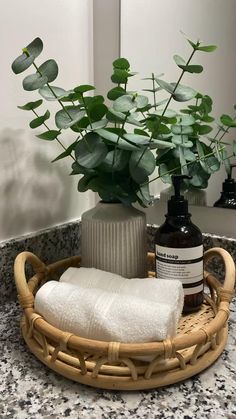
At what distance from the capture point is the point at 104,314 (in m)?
0.45

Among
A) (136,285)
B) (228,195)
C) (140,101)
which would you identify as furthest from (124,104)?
(228,195)

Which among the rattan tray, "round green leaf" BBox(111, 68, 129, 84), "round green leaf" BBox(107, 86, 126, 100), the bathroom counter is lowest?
the bathroom counter

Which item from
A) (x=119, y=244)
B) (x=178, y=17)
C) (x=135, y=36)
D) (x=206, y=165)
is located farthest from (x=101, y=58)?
(x=119, y=244)

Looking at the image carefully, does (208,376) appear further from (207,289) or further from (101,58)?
(101,58)

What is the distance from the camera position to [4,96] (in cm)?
61

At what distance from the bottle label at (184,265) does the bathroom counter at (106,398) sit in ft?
0.37

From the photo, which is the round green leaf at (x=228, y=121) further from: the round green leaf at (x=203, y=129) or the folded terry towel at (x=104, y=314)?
the folded terry towel at (x=104, y=314)

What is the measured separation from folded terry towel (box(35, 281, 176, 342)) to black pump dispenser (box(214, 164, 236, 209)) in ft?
1.18

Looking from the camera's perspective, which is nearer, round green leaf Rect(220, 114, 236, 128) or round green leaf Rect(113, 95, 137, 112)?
round green leaf Rect(113, 95, 137, 112)

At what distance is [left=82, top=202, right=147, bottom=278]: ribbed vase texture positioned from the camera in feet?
1.88

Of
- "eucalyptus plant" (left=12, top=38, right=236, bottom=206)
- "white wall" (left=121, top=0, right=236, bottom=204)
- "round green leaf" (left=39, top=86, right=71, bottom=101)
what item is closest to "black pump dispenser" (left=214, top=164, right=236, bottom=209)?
"white wall" (left=121, top=0, right=236, bottom=204)

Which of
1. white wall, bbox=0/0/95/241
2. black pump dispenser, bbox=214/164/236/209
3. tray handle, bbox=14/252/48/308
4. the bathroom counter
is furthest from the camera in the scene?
black pump dispenser, bbox=214/164/236/209

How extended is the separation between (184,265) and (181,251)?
0.02 meters

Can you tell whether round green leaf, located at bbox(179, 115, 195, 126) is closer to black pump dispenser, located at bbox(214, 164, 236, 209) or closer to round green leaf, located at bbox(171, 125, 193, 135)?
round green leaf, located at bbox(171, 125, 193, 135)
